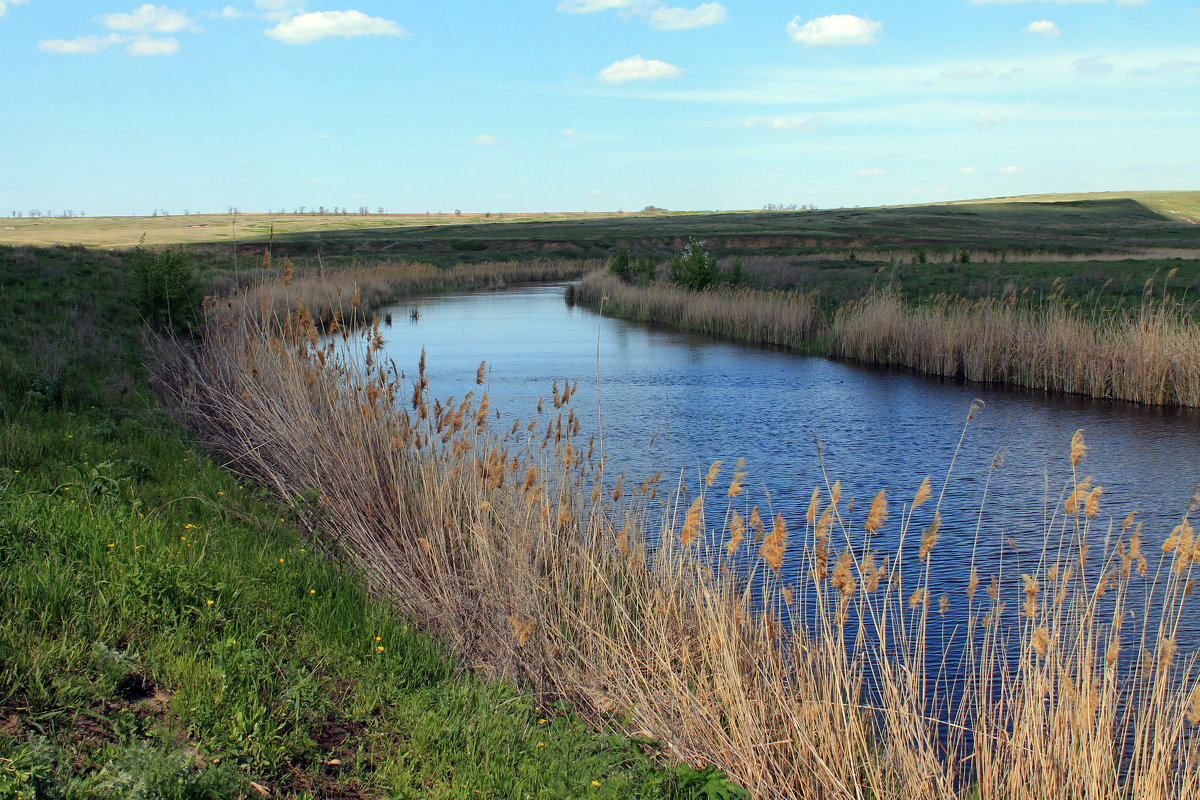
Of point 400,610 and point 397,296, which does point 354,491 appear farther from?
point 397,296

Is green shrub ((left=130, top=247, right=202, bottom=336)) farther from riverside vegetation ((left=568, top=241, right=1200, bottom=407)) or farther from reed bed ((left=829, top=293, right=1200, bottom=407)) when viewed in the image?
reed bed ((left=829, top=293, right=1200, bottom=407))

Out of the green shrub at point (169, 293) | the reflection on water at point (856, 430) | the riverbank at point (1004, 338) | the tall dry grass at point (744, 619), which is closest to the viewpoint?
the tall dry grass at point (744, 619)

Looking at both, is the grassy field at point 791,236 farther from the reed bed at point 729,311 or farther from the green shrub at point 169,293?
the green shrub at point 169,293

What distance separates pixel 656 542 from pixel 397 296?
3069 centimetres

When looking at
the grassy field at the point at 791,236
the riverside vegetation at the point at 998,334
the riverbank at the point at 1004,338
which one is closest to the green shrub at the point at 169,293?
the riverbank at the point at 1004,338

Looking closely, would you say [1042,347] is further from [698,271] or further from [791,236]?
[791,236]

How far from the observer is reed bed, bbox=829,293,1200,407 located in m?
13.9

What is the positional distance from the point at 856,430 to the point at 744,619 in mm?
9185

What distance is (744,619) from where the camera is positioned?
410 cm

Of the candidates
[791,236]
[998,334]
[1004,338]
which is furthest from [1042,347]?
[791,236]

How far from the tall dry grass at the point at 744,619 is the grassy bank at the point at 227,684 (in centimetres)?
30

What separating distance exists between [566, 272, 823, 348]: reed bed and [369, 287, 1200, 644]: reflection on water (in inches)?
37.4

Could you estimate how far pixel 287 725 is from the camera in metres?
3.46

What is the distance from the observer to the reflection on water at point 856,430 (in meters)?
8.77
